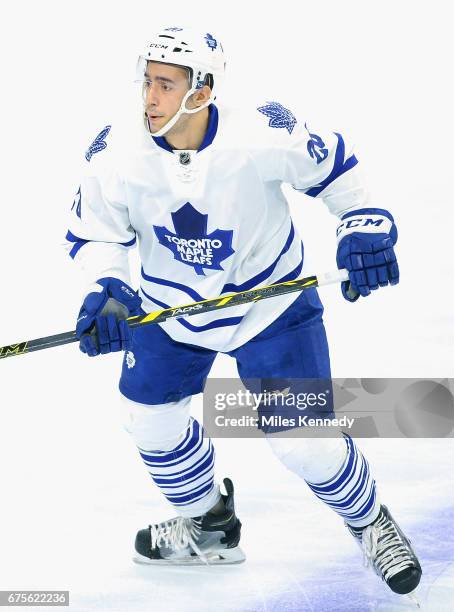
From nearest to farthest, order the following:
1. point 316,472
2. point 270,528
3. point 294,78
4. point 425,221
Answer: point 316,472 < point 270,528 < point 425,221 < point 294,78

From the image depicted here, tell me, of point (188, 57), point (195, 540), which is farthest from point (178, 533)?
point (188, 57)

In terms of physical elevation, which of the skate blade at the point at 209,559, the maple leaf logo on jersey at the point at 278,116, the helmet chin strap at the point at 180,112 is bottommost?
the skate blade at the point at 209,559

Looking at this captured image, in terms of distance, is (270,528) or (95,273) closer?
(95,273)

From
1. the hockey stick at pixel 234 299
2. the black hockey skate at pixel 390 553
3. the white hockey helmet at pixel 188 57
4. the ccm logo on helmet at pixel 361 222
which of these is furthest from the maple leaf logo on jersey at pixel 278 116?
the black hockey skate at pixel 390 553

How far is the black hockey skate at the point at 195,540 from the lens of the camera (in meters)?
3.95

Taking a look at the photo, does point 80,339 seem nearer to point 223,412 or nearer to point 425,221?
point 223,412

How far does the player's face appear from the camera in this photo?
3.34 metres

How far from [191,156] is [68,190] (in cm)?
231

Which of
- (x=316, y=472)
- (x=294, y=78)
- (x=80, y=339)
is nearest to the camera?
(x=80, y=339)

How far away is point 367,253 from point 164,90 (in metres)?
0.67

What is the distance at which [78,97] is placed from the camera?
20.1 feet

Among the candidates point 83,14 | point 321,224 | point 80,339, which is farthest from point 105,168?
point 83,14

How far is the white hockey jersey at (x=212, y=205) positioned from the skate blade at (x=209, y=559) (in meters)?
0.69

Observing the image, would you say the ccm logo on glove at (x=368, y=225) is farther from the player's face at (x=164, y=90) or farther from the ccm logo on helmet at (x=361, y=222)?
the player's face at (x=164, y=90)
